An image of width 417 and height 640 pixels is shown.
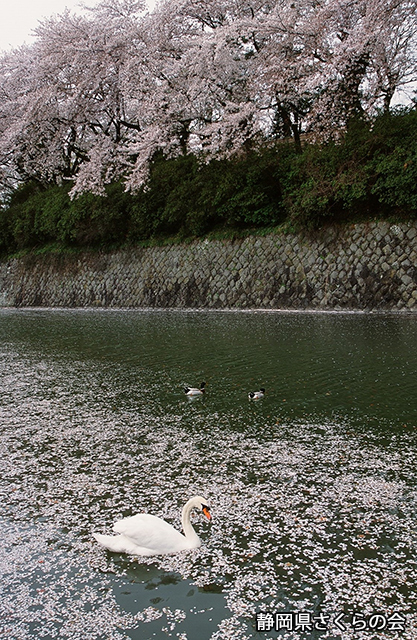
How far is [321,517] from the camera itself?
3.73 meters

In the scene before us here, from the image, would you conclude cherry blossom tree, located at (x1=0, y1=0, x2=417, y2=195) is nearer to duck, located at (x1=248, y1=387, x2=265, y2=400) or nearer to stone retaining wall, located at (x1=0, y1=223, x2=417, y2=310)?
stone retaining wall, located at (x1=0, y1=223, x2=417, y2=310)

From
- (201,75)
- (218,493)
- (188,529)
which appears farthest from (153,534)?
(201,75)

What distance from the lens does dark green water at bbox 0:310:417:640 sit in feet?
9.23

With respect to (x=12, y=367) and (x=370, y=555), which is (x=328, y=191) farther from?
(x=370, y=555)

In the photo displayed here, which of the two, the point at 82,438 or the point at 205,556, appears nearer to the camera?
the point at 205,556

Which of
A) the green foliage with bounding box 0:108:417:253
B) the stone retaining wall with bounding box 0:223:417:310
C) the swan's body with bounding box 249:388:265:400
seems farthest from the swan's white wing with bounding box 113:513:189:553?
the green foliage with bounding box 0:108:417:253

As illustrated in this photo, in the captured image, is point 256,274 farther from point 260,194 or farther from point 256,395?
point 256,395

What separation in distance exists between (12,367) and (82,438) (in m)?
4.85

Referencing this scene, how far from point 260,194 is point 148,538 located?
1819 cm

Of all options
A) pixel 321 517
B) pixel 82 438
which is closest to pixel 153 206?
pixel 82 438

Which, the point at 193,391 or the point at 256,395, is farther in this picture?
the point at 193,391

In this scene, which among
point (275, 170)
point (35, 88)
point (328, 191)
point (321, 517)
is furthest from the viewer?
point (35, 88)

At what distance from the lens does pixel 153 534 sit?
133 inches

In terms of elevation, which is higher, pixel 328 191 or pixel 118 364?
pixel 328 191
